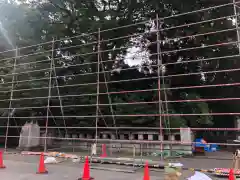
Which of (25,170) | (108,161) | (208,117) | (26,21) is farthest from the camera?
(26,21)

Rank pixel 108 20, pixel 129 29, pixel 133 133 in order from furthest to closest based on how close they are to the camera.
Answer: pixel 129 29, pixel 108 20, pixel 133 133

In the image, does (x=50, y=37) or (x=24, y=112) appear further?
(x=50, y=37)

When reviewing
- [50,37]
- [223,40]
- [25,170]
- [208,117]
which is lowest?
[25,170]

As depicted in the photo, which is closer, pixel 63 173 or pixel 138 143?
pixel 63 173

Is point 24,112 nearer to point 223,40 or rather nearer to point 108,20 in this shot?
point 108,20

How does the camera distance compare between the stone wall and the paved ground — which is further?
the stone wall

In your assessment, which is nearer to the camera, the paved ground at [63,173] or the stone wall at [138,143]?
the paved ground at [63,173]

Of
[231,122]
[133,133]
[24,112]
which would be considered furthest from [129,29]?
[231,122]

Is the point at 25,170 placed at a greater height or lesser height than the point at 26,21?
lesser

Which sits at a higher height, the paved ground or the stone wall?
the stone wall

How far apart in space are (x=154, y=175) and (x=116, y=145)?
17.8ft

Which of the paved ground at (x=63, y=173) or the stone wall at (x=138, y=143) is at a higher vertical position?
the stone wall at (x=138, y=143)

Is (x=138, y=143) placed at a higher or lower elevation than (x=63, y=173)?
higher

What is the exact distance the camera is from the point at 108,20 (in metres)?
13.8
